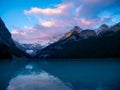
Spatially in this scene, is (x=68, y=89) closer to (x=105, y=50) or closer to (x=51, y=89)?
(x=51, y=89)

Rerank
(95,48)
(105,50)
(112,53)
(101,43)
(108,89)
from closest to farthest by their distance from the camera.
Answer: (108,89), (112,53), (105,50), (95,48), (101,43)

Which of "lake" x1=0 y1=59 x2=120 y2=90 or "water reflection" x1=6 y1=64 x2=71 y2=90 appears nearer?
"water reflection" x1=6 y1=64 x2=71 y2=90

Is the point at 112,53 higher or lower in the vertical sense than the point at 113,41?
lower

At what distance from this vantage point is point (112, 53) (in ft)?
503

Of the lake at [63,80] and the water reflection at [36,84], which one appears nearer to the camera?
the water reflection at [36,84]

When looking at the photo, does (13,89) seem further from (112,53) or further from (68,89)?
(112,53)

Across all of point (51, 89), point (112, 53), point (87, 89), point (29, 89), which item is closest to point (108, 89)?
point (87, 89)

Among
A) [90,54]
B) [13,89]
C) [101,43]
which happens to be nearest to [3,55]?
[90,54]

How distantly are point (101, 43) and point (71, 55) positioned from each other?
113 feet

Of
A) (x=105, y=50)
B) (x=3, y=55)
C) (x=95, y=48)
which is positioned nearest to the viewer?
(x=3, y=55)

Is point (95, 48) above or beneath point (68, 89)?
above

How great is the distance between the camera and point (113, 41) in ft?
625

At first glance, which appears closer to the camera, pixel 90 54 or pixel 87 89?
pixel 87 89

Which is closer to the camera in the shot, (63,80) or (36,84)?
(36,84)
